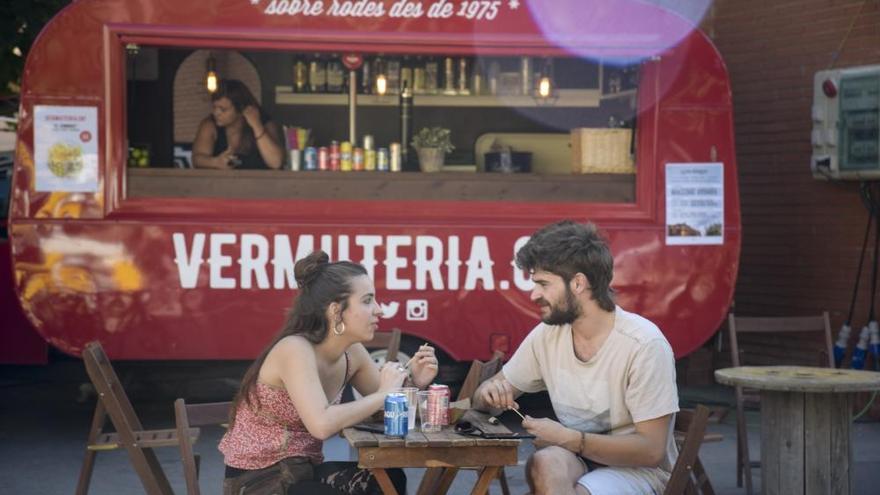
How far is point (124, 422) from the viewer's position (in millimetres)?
5930

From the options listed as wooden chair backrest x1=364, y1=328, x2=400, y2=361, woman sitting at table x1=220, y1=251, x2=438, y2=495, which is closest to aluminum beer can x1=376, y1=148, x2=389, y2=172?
wooden chair backrest x1=364, y1=328, x2=400, y2=361

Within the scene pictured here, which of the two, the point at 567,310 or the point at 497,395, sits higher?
the point at 567,310

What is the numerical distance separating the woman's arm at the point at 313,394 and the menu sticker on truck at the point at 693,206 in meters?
4.77

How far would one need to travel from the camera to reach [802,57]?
10633mm

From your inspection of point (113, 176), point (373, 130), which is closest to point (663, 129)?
point (373, 130)

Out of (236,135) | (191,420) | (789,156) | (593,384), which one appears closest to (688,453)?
(593,384)

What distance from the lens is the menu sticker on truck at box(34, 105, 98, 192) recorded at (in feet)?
28.7

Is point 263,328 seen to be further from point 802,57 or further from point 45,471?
point 802,57

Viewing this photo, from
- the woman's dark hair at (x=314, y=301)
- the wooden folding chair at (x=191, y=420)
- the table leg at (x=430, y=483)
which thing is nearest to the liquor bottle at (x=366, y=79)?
the wooden folding chair at (x=191, y=420)

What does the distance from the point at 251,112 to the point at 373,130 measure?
2.67ft

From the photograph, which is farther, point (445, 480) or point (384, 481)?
point (445, 480)

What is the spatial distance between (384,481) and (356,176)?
15.8 feet

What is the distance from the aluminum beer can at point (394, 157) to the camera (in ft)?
30.9

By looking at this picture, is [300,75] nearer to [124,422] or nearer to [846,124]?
[846,124]
